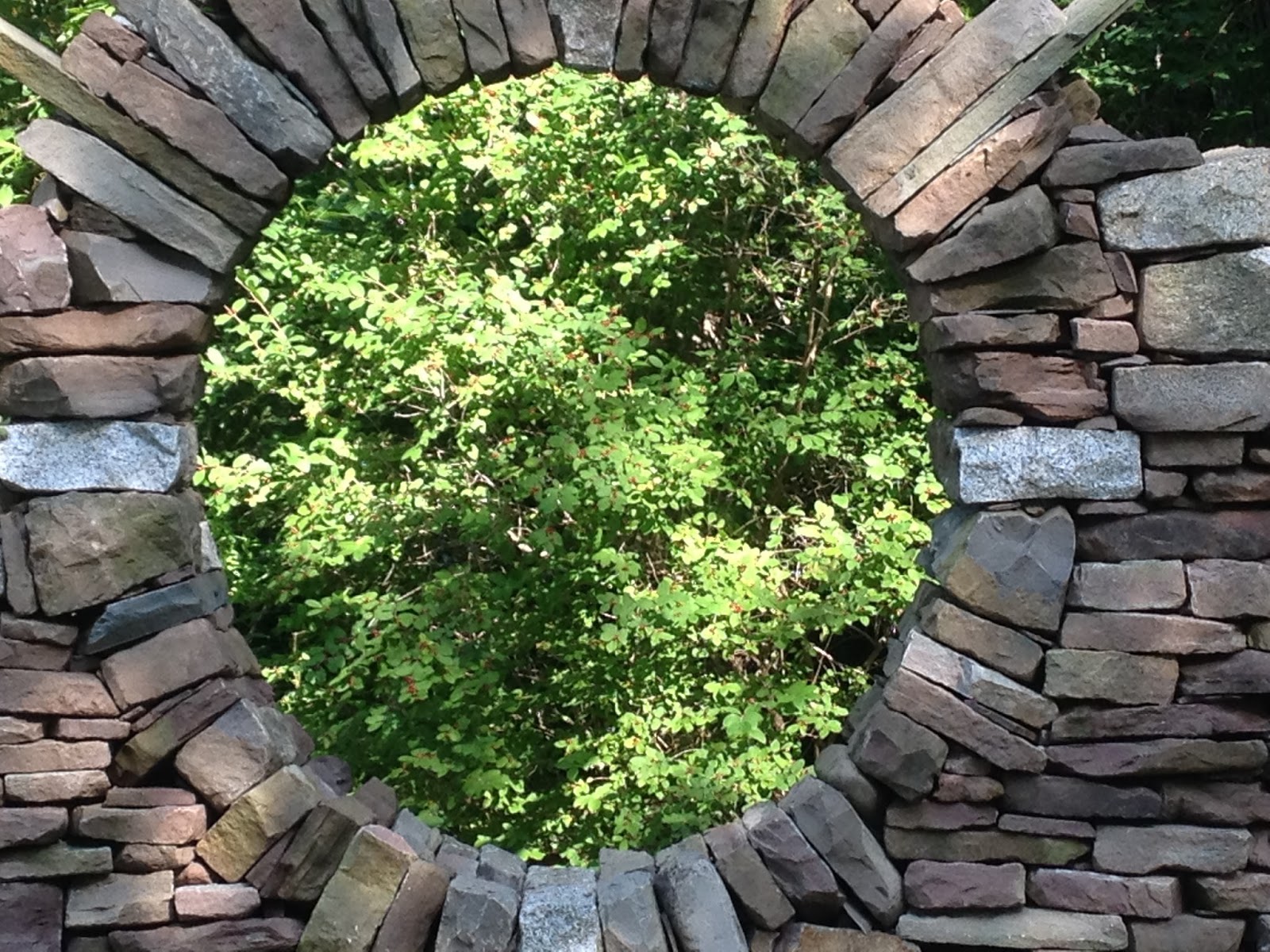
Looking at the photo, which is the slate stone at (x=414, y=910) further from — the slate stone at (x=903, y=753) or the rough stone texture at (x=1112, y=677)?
the rough stone texture at (x=1112, y=677)

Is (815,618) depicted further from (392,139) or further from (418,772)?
(392,139)

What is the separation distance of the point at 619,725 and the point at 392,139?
2.88 metres

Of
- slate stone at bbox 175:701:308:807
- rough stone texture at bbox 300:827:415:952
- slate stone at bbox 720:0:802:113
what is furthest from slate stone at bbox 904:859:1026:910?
slate stone at bbox 720:0:802:113

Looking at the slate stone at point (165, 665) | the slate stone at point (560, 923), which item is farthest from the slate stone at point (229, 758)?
the slate stone at point (560, 923)

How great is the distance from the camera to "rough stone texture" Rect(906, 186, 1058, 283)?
2467mm

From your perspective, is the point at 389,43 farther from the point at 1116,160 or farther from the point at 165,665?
the point at 1116,160

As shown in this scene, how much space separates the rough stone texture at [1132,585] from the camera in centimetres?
251

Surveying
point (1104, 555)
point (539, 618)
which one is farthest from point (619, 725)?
point (1104, 555)

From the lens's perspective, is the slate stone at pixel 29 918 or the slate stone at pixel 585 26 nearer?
the slate stone at pixel 29 918

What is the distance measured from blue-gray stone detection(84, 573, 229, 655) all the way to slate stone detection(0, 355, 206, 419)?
426 millimetres

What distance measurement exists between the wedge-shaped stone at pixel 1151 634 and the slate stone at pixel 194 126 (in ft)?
7.21

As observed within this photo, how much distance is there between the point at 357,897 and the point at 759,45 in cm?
221

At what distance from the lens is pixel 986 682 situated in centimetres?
253

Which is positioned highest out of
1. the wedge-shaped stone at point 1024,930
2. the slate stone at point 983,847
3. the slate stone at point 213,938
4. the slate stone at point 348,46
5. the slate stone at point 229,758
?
the slate stone at point 348,46
